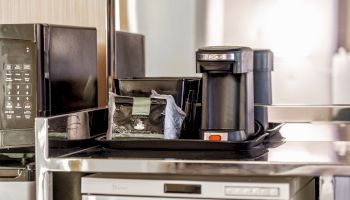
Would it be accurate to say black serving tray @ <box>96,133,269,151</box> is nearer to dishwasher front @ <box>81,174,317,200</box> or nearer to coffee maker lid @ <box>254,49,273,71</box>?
dishwasher front @ <box>81,174,317,200</box>

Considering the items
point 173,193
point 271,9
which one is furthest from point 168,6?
point 173,193

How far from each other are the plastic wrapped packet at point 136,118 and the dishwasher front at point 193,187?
0.16m

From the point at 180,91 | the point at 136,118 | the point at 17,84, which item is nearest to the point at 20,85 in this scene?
the point at 17,84

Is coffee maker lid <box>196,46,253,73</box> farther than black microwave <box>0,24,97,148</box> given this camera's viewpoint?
No

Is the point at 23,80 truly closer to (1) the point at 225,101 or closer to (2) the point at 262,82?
(1) the point at 225,101

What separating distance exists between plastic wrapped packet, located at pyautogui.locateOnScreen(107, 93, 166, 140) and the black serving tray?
24 mm

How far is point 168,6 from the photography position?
2004 millimetres

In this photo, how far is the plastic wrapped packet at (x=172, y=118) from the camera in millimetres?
1575

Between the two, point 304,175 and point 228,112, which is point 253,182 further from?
point 228,112

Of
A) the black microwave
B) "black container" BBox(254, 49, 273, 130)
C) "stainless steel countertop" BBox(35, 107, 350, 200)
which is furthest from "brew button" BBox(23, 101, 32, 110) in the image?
"black container" BBox(254, 49, 273, 130)

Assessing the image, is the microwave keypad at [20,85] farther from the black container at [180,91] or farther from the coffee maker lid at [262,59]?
the coffee maker lid at [262,59]

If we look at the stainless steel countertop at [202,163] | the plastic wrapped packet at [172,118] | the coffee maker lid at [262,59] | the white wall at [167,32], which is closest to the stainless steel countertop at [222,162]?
the stainless steel countertop at [202,163]

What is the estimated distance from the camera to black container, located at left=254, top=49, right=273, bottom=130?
5.72 ft

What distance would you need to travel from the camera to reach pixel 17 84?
1.61 m
